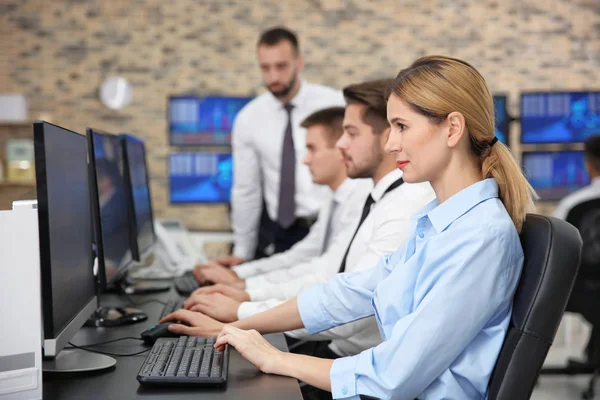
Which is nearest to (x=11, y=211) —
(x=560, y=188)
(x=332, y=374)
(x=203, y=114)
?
(x=332, y=374)

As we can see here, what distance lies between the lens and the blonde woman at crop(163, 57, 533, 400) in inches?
49.7

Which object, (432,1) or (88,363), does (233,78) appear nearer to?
(432,1)

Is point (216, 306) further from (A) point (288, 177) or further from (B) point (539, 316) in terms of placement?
(A) point (288, 177)

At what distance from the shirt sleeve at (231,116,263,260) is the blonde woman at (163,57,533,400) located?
2.55m

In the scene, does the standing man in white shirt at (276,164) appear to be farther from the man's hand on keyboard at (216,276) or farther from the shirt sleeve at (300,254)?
the man's hand on keyboard at (216,276)

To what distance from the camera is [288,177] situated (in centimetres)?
405

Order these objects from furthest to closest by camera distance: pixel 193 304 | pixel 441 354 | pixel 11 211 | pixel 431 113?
pixel 193 304
pixel 431 113
pixel 441 354
pixel 11 211

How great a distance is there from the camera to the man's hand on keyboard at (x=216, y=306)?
6.21 feet

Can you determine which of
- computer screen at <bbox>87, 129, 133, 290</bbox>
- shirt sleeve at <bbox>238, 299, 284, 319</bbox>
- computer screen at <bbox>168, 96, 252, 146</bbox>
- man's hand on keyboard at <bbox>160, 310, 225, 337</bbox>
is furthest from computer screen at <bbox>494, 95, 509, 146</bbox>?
man's hand on keyboard at <bbox>160, 310, 225, 337</bbox>

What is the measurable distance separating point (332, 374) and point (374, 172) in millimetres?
967

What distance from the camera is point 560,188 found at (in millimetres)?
6633

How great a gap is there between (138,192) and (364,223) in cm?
98

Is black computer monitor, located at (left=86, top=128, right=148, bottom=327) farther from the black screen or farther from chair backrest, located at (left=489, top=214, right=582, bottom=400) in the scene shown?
chair backrest, located at (left=489, top=214, right=582, bottom=400)

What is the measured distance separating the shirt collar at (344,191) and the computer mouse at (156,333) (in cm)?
132
